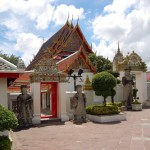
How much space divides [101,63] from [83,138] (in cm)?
2463

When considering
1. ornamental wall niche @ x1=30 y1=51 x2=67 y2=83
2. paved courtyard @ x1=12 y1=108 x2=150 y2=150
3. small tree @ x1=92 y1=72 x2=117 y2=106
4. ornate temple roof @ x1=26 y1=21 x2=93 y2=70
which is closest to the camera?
paved courtyard @ x1=12 y1=108 x2=150 y2=150

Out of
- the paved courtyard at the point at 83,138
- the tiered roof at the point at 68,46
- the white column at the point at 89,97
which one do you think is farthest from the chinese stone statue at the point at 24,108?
the tiered roof at the point at 68,46

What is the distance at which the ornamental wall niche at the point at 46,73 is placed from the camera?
14594mm

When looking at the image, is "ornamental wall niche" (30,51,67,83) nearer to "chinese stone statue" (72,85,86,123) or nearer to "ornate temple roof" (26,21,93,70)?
"chinese stone statue" (72,85,86,123)

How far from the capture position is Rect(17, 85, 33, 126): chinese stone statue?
13.3 metres

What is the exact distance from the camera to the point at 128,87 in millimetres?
20250

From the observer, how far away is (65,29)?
32.5m

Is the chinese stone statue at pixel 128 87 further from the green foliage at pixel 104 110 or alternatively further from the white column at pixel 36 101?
the white column at pixel 36 101

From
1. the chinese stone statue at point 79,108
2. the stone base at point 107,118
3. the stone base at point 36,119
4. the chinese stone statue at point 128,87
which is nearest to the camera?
the stone base at point 36,119

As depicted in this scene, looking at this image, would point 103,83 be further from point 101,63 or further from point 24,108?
point 101,63

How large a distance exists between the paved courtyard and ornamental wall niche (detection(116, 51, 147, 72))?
988 centimetres

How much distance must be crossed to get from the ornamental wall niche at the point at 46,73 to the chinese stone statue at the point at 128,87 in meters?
6.55

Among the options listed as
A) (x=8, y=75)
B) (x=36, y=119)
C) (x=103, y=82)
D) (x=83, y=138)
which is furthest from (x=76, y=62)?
→ (x=8, y=75)

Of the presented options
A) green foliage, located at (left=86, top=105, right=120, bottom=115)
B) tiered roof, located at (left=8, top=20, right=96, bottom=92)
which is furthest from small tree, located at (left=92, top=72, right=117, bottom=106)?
tiered roof, located at (left=8, top=20, right=96, bottom=92)
